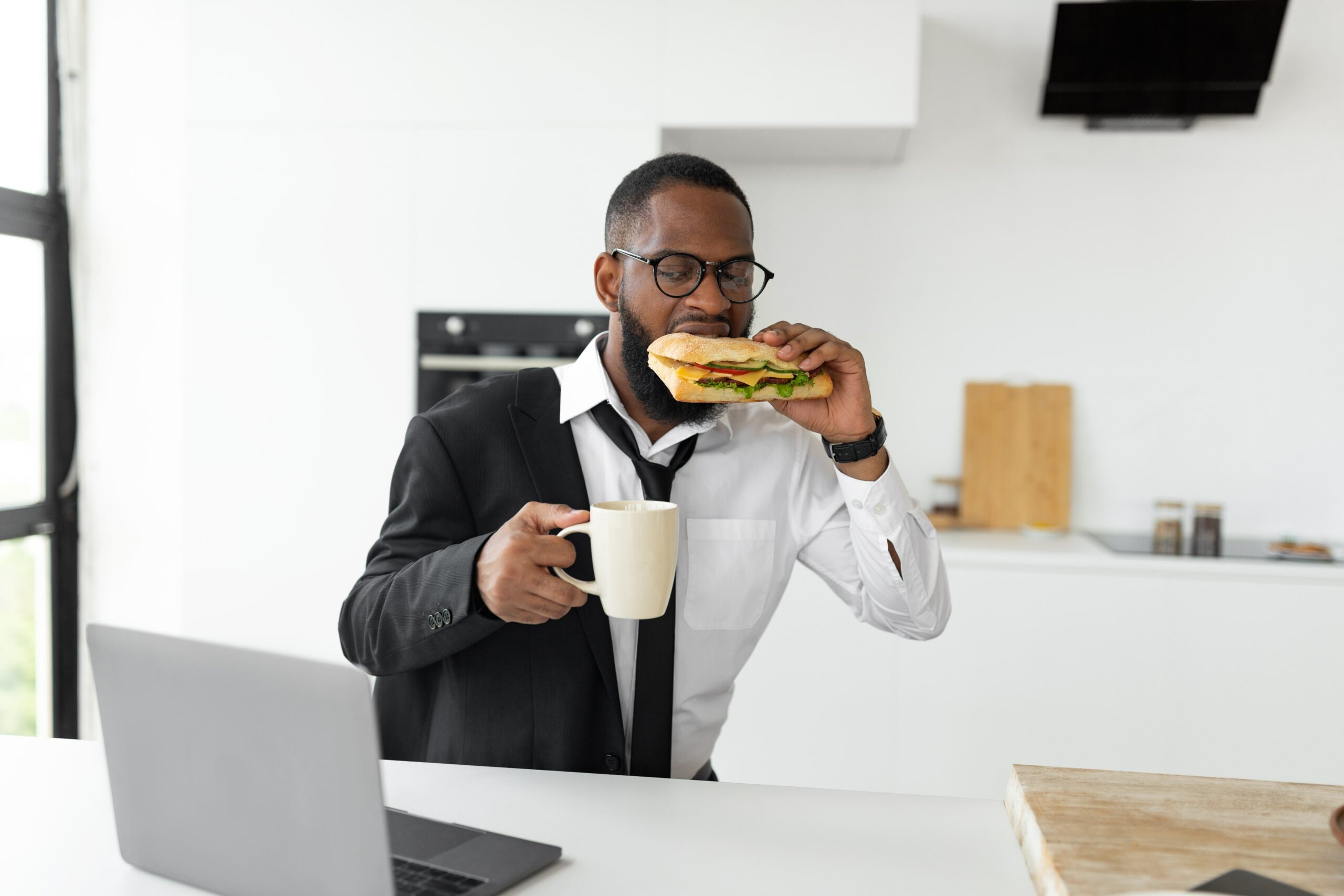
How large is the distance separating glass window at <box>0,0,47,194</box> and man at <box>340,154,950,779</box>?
2277mm

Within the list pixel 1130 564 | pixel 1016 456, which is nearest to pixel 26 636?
pixel 1016 456

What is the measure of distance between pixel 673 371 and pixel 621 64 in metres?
1.65

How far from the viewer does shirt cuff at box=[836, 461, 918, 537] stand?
1.47 metres

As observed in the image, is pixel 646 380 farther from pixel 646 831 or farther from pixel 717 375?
pixel 646 831

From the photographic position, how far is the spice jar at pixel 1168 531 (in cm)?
282

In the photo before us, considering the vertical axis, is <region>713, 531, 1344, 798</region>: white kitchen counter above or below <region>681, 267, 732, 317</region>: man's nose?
below

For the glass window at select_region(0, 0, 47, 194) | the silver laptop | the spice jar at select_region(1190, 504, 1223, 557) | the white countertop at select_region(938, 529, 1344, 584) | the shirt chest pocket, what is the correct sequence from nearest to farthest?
the silver laptop → the shirt chest pocket → the white countertop at select_region(938, 529, 1344, 584) → the spice jar at select_region(1190, 504, 1223, 557) → the glass window at select_region(0, 0, 47, 194)

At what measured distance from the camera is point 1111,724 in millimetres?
2625

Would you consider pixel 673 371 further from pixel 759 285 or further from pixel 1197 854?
pixel 759 285

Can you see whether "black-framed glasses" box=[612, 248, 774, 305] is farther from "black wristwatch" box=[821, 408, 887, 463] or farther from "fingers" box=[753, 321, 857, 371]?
"black wristwatch" box=[821, 408, 887, 463]

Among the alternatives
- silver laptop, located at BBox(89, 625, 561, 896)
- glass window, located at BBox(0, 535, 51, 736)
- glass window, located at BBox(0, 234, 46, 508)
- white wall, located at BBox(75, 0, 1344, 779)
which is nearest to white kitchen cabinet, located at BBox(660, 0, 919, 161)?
white wall, located at BBox(75, 0, 1344, 779)

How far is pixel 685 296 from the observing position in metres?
1.47

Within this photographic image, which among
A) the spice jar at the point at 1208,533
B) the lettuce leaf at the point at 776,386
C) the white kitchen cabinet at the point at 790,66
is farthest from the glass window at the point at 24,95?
the spice jar at the point at 1208,533

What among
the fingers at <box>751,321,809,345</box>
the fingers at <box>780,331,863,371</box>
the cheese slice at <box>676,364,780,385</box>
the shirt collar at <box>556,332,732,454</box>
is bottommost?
the shirt collar at <box>556,332,732,454</box>
